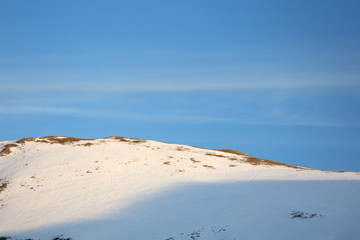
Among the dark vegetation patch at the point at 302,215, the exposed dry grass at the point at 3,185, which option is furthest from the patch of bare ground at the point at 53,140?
the dark vegetation patch at the point at 302,215

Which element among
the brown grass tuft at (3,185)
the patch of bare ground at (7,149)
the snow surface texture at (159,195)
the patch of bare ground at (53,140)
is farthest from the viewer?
the patch of bare ground at (53,140)

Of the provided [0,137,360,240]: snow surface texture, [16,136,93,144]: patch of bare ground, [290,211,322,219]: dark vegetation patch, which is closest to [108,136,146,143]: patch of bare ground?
[0,137,360,240]: snow surface texture

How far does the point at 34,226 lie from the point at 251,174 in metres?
24.6

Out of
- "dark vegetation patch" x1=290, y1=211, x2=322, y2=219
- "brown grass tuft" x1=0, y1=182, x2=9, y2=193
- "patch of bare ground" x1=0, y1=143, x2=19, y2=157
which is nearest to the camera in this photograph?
"dark vegetation patch" x1=290, y1=211, x2=322, y2=219

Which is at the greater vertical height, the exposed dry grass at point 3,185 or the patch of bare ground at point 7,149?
the patch of bare ground at point 7,149

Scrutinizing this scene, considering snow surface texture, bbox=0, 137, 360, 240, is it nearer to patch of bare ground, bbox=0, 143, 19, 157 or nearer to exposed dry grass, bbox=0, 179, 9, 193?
exposed dry grass, bbox=0, 179, 9, 193

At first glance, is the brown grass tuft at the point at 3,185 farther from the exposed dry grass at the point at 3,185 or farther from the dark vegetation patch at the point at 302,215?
the dark vegetation patch at the point at 302,215

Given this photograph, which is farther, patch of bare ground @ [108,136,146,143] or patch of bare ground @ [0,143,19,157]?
patch of bare ground @ [108,136,146,143]

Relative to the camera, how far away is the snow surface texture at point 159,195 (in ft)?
104

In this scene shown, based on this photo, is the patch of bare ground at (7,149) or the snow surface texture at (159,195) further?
the patch of bare ground at (7,149)

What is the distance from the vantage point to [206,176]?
45.8 m

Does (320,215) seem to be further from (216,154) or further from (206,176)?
(216,154)

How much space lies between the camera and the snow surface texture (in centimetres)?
3166

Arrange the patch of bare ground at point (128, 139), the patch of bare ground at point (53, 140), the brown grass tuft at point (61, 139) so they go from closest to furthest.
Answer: the patch of bare ground at point (53, 140) → the brown grass tuft at point (61, 139) → the patch of bare ground at point (128, 139)
